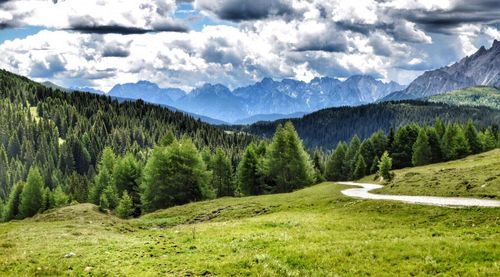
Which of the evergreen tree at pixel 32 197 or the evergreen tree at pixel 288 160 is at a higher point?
the evergreen tree at pixel 288 160

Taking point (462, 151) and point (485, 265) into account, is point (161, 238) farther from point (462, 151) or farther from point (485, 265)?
point (462, 151)

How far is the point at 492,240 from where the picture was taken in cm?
1914

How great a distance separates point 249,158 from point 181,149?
22.5m

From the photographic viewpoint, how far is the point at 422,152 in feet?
351

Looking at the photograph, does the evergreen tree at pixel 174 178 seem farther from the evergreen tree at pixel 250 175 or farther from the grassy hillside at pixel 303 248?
the grassy hillside at pixel 303 248

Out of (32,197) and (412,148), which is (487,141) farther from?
(32,197)

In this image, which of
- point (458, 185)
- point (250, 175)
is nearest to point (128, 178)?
point (250, 175)

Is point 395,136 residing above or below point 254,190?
above

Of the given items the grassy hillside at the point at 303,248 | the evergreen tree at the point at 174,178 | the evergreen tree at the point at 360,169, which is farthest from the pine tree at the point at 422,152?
the grassy hillside at the point at 303,248

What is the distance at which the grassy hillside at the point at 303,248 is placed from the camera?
1739 cm

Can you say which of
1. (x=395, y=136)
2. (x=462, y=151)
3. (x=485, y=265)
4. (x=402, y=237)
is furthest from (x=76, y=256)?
(x=395, y=136)

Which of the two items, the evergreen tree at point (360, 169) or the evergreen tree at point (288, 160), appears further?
the evergreen tree at point (360, 169)

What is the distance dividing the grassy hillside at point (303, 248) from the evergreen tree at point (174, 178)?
44539mm

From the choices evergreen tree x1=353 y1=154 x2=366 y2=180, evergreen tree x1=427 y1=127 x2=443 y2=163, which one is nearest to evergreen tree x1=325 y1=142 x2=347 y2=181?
evergreen tree x1=353 y1=154 x2=366 y2=180
